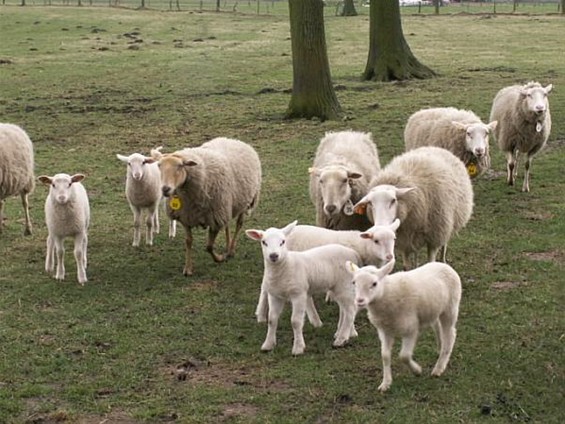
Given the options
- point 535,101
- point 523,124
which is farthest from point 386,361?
point 523,124

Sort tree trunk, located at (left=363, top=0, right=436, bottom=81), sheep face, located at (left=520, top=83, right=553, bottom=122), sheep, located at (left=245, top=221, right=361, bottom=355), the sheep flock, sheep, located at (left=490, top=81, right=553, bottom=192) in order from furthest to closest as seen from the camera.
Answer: tree trunk, located at (left=363, top=0, right=436, bottom=81)
sheep, located at (left=490, top=81, right=553, bottom=192)
sheep face, located at (left=520, top=83, right=553, bottom=122)
sheep, located at (left=245, top=221, right=361, bottom=355)
the sheep flock

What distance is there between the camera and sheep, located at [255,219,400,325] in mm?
6695

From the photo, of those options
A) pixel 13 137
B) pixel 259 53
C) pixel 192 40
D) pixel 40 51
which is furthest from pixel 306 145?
pixel 192 40

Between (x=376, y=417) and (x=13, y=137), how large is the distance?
7.00 m

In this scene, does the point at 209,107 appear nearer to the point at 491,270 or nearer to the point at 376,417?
the point at 491,270

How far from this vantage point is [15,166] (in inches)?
411

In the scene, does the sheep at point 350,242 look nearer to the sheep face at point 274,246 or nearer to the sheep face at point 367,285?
the sheep face at point 274,246

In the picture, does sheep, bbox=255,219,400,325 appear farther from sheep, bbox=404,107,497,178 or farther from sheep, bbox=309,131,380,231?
sheep, bbox=404,107,497,178

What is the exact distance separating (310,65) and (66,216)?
379 inches

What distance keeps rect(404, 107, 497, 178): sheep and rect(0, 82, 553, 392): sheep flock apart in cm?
2

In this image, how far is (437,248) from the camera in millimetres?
8156

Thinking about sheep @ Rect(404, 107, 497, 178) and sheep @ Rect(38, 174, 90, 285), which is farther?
sheep @ Rect(404, 107, 497, 178)

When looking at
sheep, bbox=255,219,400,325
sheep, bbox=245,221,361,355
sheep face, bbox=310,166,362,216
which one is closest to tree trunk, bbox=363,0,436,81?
sheep face, bbox=310,166,362,216

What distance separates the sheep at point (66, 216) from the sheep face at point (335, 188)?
2.57 meters
